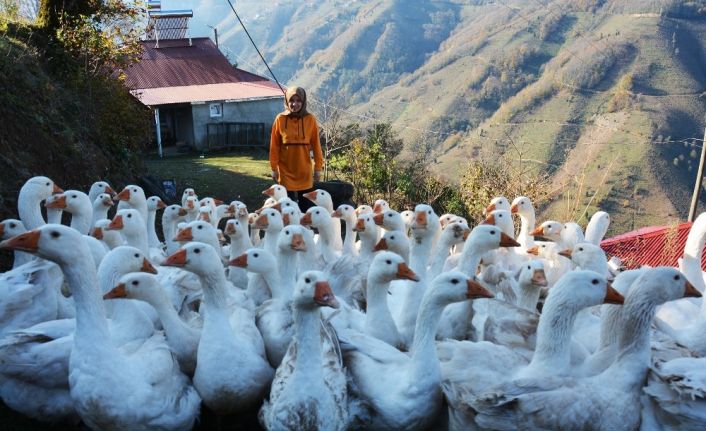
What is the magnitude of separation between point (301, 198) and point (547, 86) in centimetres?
2539

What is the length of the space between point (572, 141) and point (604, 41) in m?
10.4

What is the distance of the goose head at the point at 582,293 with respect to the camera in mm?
3643

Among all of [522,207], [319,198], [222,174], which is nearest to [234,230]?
[319,198]

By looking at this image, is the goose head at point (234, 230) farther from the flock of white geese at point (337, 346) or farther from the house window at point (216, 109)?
the house window at point (216, 109)

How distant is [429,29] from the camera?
48344mm

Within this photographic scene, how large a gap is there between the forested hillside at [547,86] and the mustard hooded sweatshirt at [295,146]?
156 inches

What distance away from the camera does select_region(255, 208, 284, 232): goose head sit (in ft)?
18.6

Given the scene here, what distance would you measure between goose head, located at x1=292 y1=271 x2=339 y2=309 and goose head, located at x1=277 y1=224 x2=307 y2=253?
1.11m

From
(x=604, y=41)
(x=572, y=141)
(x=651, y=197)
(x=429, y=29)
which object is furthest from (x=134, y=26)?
(x=429, y=29)

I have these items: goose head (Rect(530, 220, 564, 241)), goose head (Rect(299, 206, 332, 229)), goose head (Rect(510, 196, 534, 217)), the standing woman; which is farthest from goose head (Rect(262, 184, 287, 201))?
goose head (Rect(530, 220, 564, 241))

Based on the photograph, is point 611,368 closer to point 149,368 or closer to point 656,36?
point 149,368

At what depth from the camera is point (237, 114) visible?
74.2 feet

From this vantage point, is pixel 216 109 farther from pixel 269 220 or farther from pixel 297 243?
pixel 297 243

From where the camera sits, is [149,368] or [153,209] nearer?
[149,368]
